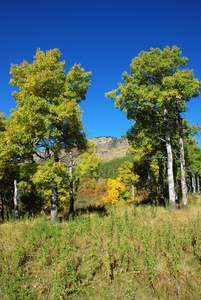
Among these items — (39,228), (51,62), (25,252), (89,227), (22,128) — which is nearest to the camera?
(25,252)

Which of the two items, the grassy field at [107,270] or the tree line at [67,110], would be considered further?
the tree line at [67,110]

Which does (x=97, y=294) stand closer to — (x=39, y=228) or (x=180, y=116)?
(x=39, y=228)

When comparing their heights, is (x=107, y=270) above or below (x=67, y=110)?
below

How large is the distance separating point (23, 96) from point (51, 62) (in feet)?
7.76

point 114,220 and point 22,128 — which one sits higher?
point 22,128

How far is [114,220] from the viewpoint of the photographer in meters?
6.71

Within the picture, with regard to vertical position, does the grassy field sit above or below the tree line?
below

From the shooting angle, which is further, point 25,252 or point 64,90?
point 64,90

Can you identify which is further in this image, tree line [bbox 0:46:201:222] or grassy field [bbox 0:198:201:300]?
tree line [bbox 0:46:201:222]

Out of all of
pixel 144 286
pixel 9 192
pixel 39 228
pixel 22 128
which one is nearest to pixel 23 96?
pixel 22 128

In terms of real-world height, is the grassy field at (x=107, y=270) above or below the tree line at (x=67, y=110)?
below

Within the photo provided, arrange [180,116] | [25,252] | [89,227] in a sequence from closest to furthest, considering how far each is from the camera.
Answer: [25,252], [89,227], [180,116]

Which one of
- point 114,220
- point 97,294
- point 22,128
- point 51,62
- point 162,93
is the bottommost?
point 97,294

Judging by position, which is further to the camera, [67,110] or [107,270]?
[67,110]
